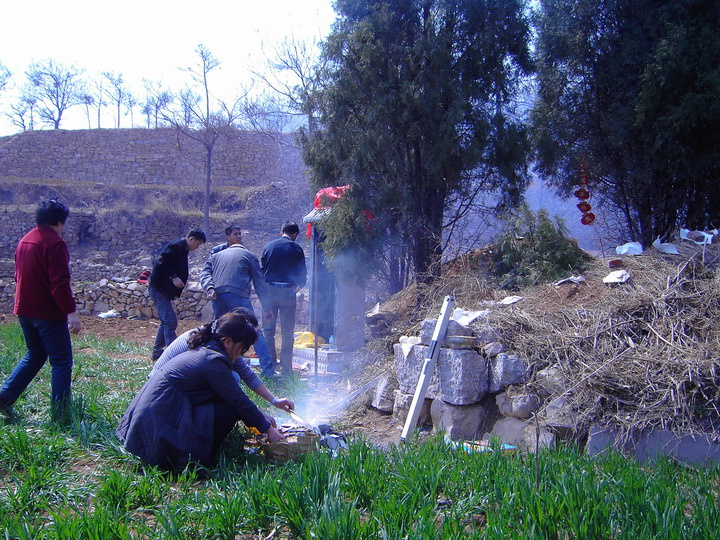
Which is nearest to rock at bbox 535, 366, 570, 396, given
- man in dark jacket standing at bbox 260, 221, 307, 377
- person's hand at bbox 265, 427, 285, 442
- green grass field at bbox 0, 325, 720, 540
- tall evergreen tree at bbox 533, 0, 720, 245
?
green grass field at bbox 0, 325, 720, 540

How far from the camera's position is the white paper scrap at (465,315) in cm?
561

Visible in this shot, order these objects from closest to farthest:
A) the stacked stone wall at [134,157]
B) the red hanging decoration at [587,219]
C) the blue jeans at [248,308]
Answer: the blue jeans at [248,308]
the red hanging decoration at [587,219]
the stacked stone wall at [134,157]

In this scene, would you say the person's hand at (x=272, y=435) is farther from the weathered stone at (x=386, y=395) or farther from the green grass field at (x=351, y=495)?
the weathered stone at (x=386, y=395)

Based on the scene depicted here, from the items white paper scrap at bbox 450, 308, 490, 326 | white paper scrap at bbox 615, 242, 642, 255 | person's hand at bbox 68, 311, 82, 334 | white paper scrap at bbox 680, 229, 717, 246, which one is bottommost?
white paper scrap at bbox 450, 308, 490, 326

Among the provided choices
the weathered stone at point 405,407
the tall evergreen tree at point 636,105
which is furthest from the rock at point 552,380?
the tall evergreen tree at point 636,105

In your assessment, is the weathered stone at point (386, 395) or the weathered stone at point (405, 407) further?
the weathered stone at point (386, 395)

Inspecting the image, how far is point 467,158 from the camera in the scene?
7.52 meters

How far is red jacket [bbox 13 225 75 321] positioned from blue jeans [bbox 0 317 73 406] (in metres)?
0.09

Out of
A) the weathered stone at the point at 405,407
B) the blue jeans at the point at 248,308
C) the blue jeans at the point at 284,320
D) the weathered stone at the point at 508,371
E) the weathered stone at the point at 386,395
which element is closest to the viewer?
the weathered stone at the point at 508,371

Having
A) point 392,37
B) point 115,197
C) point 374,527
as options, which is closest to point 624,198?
point 392,37

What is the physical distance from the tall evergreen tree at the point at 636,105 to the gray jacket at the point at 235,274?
457 cm

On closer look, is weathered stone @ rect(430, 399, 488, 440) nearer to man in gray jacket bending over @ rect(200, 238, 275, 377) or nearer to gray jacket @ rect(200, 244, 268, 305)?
man in gray jacket bending over @ rect(200, 238, 275, 377)

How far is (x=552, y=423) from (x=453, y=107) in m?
Answer: 4.29

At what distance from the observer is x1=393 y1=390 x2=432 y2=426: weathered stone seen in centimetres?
558
